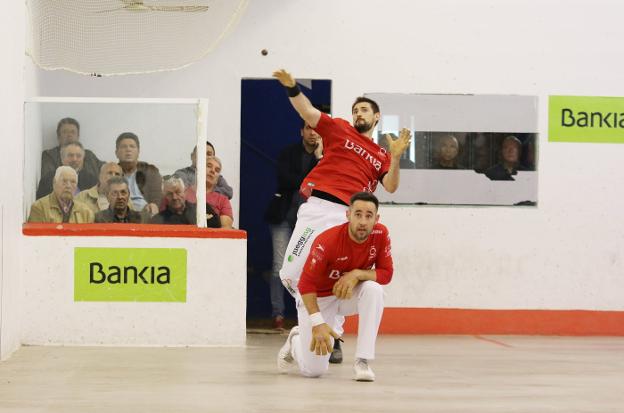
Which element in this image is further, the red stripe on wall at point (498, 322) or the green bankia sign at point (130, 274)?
the red stripe on wall at point (498, 322)

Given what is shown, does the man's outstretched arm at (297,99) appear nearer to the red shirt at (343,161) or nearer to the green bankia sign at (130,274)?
the red shirt at (343,161)

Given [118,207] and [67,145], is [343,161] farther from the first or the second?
[67,145]

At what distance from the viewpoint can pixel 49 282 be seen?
24.8ft

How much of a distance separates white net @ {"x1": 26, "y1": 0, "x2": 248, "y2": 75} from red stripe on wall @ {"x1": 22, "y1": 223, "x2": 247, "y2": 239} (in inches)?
44.3

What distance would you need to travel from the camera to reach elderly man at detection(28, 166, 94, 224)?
24.9ft

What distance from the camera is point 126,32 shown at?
332 inches

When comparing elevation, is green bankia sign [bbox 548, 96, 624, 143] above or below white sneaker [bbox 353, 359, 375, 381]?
above

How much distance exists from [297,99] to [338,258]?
2.96 feet

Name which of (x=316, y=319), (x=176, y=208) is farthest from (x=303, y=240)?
(x=176, y=208)

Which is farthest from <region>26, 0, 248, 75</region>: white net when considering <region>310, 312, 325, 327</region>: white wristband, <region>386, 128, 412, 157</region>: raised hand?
<region>310, 312, 325, 327</region>: white wristband

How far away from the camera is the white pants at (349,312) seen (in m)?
5.94

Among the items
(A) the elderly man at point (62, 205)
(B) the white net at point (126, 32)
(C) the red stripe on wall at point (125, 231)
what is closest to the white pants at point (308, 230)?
(C) the red stripe on wall at point (125, 231)

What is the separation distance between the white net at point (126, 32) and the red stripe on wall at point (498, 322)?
2.44 m

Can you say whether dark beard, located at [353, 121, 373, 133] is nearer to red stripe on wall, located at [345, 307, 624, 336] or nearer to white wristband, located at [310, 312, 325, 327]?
white wristband, located at [310, 312, 325, 327]
